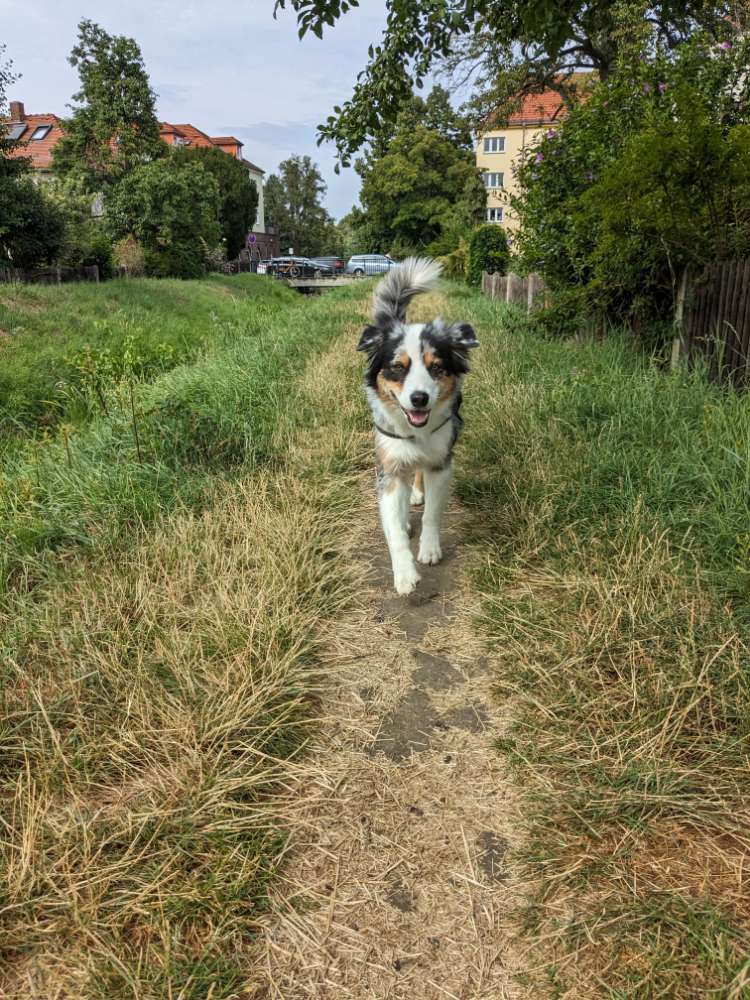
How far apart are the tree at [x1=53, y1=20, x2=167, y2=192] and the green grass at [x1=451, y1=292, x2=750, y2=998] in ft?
104

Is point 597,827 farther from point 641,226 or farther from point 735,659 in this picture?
point 641,226

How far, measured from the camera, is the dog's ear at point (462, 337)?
362 cm

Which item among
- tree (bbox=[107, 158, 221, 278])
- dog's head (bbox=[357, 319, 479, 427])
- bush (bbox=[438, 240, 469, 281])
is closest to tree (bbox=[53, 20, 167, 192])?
tree (bbox=[107, 158, 221, 278])

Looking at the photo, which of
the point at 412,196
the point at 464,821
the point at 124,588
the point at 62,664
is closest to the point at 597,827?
the point at 464,821

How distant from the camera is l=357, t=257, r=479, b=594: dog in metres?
3.30

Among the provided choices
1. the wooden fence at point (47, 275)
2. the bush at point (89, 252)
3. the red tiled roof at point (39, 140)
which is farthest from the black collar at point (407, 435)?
the red tiled roof at point (39, 140)

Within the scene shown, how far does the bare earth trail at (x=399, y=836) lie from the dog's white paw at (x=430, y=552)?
0.64m

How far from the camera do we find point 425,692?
2510mm

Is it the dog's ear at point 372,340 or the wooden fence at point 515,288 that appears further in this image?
the wooden fence at point 515,288

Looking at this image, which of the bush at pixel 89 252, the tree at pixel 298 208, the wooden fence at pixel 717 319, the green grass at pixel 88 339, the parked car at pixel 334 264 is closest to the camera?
the wooden fence at pixel 717 319

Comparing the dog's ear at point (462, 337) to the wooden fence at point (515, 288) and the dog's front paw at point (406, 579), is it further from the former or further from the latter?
the wooden fence at point (515, 288)

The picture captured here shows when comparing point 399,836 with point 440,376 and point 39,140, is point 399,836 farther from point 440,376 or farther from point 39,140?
point 39,140

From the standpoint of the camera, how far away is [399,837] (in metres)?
1.88

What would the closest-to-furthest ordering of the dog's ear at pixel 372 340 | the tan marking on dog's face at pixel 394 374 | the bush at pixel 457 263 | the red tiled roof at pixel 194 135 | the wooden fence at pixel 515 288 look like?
the tan marking on dog's face at pixel 394 374 < the dog's ear at pixel 372 340 < the wooden fence at pixel 515 288 < the bush at pixel 457 263 < the red tiled roof at pixel 194 135
